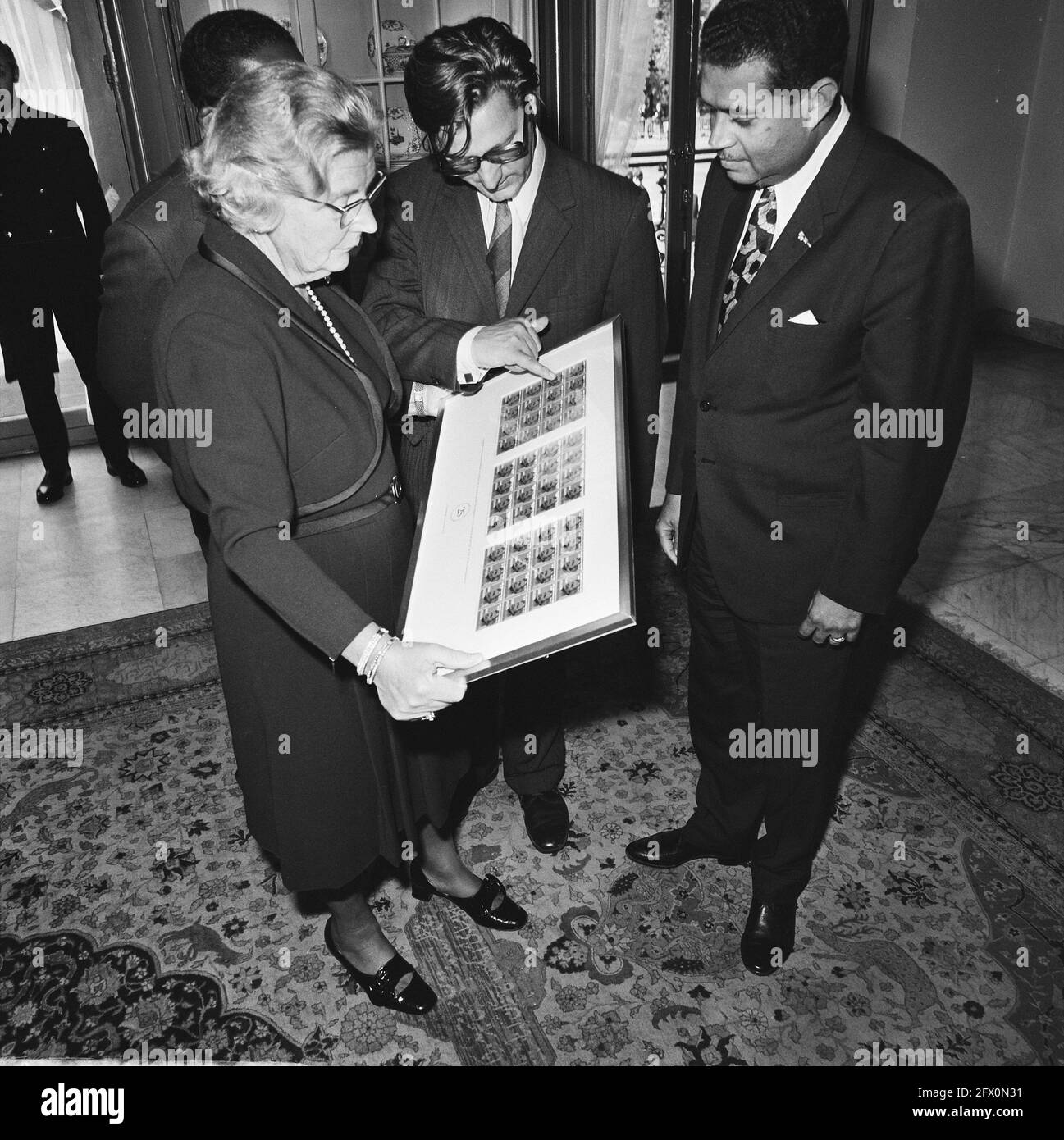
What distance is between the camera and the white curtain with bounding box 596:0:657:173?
5.17 m

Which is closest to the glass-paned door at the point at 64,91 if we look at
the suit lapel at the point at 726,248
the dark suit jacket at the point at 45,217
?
the dark suit jacket at the point at 45,217

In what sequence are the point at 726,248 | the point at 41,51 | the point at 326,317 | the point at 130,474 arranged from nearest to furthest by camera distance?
the point at 326,317
the point at 726,248
the point at 130,474
the point at 41,51

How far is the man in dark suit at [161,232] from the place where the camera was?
2.00m

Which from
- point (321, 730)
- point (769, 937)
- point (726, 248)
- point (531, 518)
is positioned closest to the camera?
point (531, 518)

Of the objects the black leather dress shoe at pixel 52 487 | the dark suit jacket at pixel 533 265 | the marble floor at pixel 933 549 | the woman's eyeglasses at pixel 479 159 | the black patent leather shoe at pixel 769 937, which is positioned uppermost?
the woman's eyeglasses at pixel 479 159

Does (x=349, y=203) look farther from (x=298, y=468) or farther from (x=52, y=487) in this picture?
(x=52, y=487)

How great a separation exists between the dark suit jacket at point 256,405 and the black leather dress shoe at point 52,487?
3410 mm

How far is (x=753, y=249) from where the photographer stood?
166 centimetres

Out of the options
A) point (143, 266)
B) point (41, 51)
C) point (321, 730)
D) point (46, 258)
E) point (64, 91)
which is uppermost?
point (41, 51)

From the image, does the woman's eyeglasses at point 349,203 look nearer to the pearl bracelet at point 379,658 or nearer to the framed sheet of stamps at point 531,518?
the framed sheet of stamps at point 531,518

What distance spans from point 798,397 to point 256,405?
35.6 inches

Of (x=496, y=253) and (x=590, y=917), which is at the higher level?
(x=496, y=253)

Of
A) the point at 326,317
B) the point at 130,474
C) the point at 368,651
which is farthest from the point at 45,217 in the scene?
the point at 368,651
